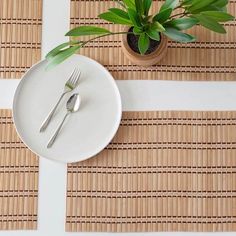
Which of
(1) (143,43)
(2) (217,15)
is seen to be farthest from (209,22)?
(1) (143,43)

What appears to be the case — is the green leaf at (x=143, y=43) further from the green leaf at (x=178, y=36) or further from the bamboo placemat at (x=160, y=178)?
the bamboo placemat at (x=160, y=178)

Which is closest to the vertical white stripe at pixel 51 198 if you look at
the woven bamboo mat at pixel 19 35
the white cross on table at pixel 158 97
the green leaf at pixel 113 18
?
the white cross on table at pixel 158 97

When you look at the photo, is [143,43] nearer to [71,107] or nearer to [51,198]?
[71,107]

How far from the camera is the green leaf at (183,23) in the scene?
28.6 inches

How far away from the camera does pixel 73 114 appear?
86 cm

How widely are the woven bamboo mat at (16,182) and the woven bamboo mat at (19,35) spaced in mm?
113

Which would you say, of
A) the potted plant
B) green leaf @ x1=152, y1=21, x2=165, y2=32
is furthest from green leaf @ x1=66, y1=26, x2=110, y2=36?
green leaf @ x1=152, y1=21, x2=165, y2=32

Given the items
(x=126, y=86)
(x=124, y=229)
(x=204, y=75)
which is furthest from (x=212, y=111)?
(x=124, y=229)

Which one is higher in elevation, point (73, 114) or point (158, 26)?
point (158, 26)

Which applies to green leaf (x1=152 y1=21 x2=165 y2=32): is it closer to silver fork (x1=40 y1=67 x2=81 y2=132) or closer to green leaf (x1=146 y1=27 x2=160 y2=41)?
green leaf (x1=146 y1=27 x2=160 y2=41)

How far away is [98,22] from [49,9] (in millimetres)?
109

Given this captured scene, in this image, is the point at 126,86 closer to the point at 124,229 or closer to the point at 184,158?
the point at 184,158

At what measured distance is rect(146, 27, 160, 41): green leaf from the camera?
0.72 meters

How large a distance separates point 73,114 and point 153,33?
25 centimetres
